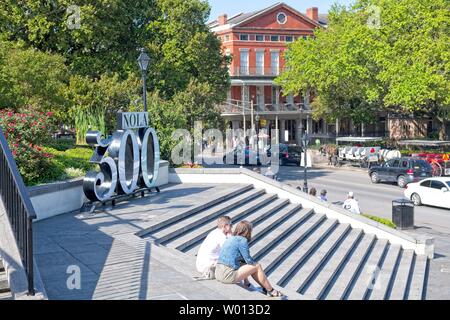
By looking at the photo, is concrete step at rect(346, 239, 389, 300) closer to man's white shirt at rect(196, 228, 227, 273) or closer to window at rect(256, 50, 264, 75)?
man's white shirt at rect(196, 228, 227, 273)

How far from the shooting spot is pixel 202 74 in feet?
127

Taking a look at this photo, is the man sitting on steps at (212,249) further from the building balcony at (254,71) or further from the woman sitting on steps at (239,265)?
the building balcony at (254,71)

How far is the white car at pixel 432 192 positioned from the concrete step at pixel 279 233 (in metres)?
8.71

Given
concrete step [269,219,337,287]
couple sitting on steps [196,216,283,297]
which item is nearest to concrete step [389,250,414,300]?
concrete step [269,219,337,287]

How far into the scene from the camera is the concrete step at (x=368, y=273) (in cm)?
1249

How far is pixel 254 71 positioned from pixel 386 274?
5998cm

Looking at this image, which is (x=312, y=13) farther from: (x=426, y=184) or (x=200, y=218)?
(x=200, y=218)

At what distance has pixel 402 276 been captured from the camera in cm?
1462

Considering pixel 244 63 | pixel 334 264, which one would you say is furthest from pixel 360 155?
pixel 244 63

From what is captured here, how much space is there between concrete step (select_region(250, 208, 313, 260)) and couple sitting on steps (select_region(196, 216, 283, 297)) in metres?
2.71

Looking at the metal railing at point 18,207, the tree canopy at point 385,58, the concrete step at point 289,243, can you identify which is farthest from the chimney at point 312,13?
the metal railing at point 18,207

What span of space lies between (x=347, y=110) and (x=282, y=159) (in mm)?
10265

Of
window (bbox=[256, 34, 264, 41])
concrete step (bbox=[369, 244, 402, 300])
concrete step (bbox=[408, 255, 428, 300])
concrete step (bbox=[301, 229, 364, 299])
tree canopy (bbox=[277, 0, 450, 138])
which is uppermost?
window (bbox=[256, 34, 264, 41])

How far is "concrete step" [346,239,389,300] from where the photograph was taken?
492 inches
